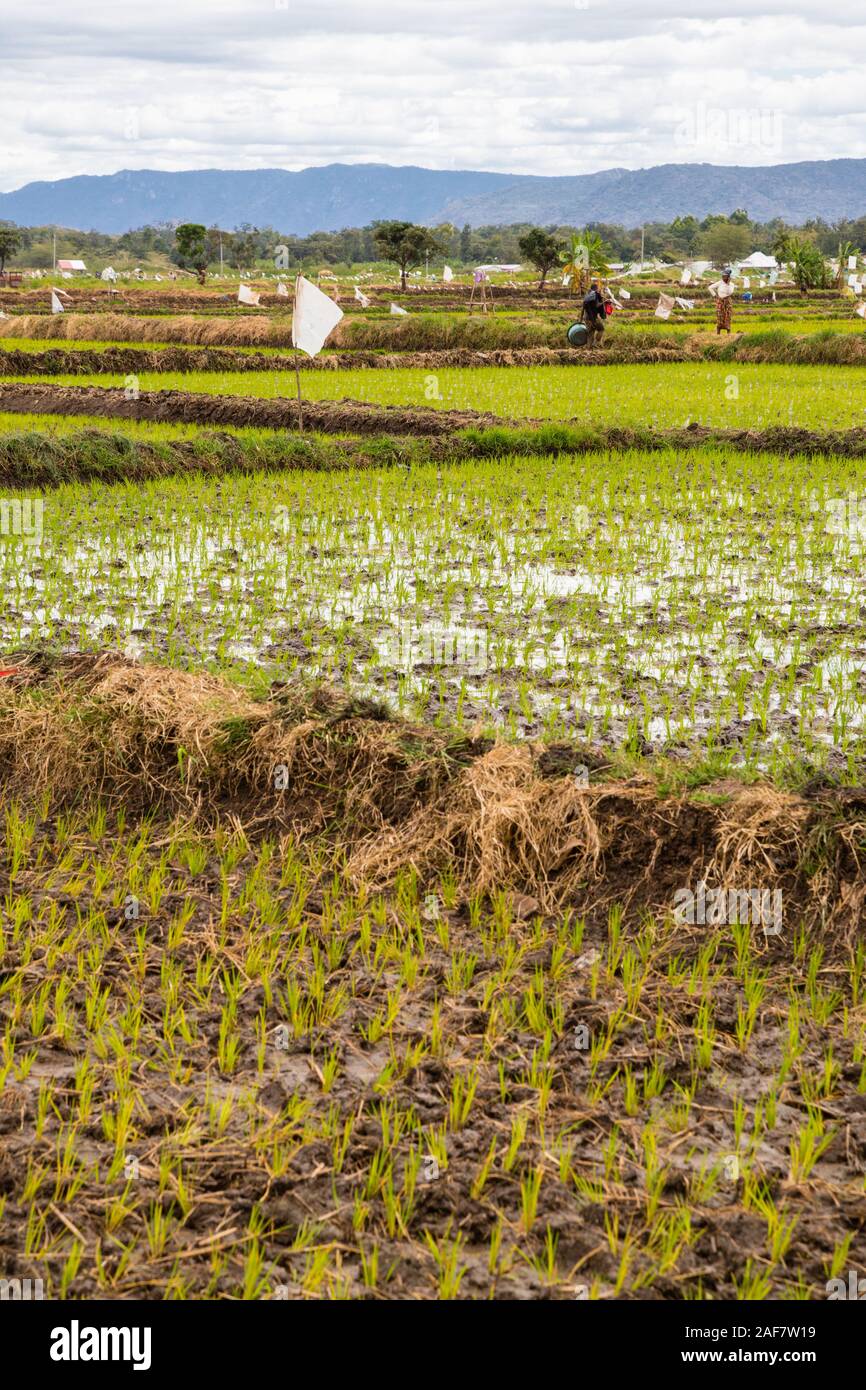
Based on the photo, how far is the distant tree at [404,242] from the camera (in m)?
44.8

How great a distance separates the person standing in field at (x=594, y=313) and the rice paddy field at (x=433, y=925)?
14.4 metres

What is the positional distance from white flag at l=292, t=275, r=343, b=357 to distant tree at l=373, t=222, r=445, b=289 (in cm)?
3495

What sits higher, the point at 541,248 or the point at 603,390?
the point at 541,248

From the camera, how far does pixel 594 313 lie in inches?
861

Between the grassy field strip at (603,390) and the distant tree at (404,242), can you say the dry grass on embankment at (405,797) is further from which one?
the distant tree at (404,242)

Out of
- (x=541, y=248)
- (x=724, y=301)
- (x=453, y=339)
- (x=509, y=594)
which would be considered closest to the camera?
(x=509, y=594)

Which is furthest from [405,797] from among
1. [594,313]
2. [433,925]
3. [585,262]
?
[585,262]

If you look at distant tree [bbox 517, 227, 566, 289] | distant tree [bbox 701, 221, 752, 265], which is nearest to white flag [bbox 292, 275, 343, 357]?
distant tree [bbox 517, 227, 566, 289]

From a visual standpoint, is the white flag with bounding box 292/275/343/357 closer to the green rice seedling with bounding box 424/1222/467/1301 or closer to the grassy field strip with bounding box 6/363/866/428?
the grassy field strip with bounding box 6/363/866/428

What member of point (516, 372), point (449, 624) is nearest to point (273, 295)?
point (516, 372)

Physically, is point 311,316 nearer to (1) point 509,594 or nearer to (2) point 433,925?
(1) point 509,594

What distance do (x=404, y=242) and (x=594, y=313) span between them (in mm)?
24896
